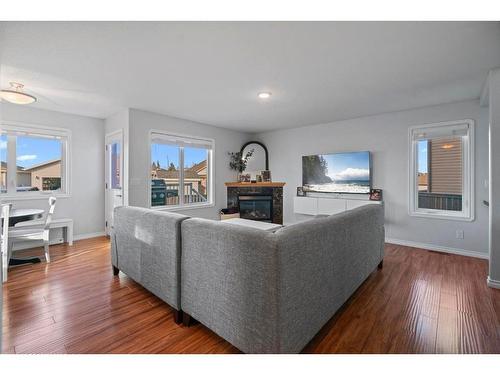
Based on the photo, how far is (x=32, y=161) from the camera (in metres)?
4.01

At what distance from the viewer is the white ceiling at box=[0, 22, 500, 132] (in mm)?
1856

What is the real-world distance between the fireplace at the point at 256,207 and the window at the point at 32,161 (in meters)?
3.37

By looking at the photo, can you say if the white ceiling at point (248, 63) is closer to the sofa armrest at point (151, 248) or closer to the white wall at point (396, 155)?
the white wall at point (396, 155)

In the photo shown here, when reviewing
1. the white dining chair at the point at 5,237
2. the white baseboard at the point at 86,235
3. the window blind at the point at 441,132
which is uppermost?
the window blind at the point at 441,132

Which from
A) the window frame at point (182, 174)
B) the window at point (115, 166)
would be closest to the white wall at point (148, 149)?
the window frame at point (182, 174)

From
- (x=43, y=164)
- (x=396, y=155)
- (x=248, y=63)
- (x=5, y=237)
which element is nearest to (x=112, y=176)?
(x=43, y=164)

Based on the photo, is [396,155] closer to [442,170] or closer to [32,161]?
[442,170]

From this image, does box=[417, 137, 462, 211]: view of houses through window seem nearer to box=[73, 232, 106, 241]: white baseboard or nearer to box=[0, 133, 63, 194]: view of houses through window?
box=[73, 232, 106, 241]: white baseboard

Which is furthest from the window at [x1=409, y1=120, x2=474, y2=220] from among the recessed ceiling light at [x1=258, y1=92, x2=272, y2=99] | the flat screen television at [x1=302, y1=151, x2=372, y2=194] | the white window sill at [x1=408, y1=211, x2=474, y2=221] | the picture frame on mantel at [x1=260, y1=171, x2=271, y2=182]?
the picture frame on mantel at [x1=260, y1=171, x2=271, y2=182]

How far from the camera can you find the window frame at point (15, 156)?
375 cm

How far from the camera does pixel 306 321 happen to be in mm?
1462

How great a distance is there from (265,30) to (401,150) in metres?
3.30
